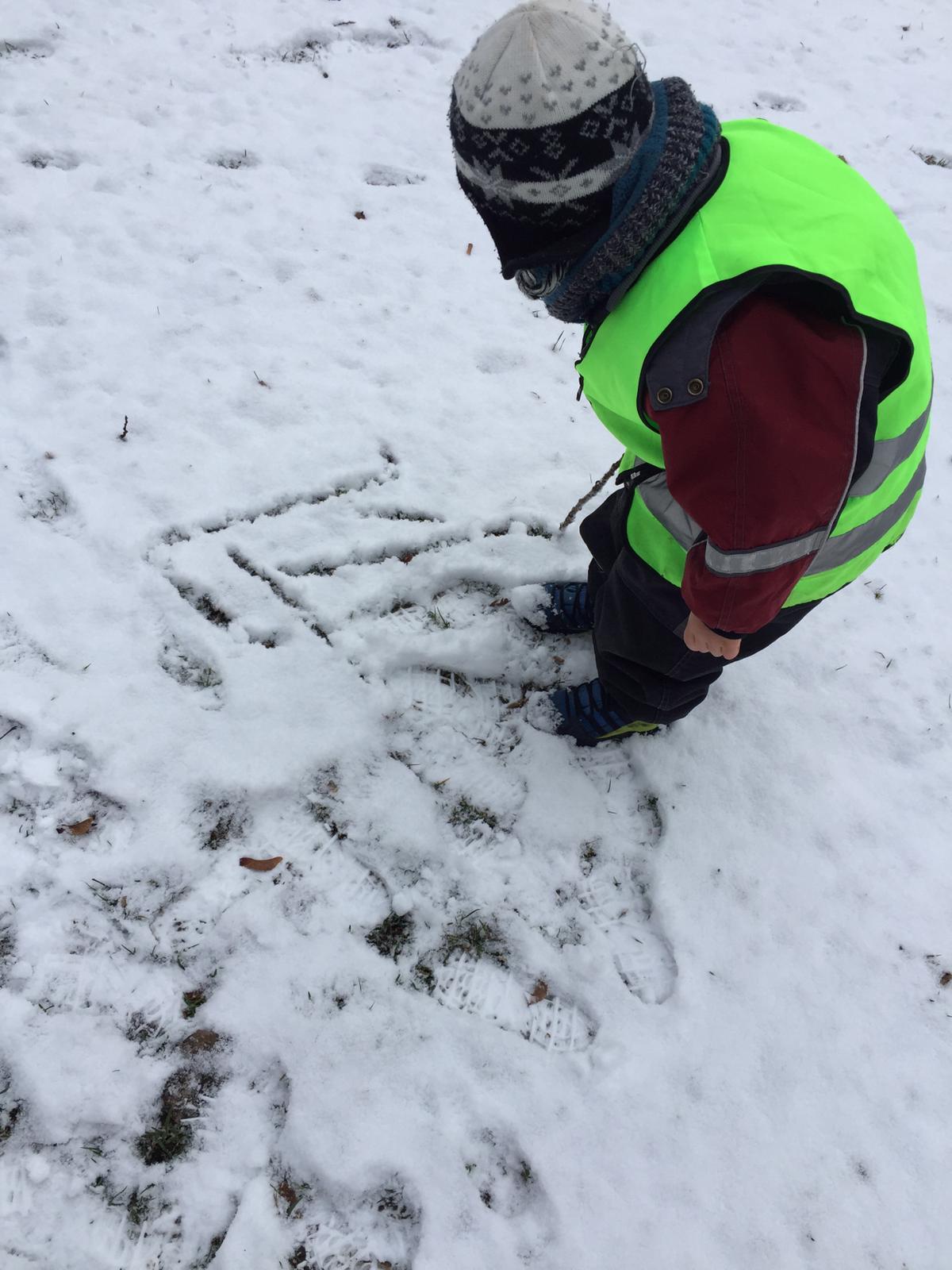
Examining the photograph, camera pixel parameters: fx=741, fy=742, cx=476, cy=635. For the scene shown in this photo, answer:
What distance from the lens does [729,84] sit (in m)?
4.75

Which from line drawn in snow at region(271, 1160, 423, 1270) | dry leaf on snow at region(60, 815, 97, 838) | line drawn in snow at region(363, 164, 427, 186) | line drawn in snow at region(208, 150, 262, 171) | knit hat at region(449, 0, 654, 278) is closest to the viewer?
knit hat at region(449, 0, 654, 278)

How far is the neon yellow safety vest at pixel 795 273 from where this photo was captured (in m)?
1.13

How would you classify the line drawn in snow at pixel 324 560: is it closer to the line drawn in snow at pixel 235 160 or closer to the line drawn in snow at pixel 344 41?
the line drawn in snow at pixel 235 160

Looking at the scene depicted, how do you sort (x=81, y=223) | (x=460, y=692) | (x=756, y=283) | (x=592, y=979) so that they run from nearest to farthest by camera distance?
(x=756, y=283) < (x=592, y=979) < (x=460, y=692) < (x=81, y=223)

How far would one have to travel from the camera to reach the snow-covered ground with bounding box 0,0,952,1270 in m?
1.69

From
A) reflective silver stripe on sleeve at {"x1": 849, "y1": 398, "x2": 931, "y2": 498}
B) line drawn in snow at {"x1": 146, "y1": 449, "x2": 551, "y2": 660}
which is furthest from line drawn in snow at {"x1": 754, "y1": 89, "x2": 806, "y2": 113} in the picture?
reflective silver stripe on sleeve at {"x1": 849, "y1": 398, "x2": 931, "y2": 498}

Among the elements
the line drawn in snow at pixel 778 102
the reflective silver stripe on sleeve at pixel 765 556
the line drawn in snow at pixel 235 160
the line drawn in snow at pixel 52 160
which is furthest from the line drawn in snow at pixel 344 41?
the reflective silver stripe on sleeve at pixel 765 556

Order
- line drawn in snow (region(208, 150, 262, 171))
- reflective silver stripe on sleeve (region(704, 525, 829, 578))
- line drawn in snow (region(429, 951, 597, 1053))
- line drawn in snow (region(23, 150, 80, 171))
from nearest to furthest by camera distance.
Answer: reflective silver stripe on sleeve (region(704, 525, 829, 578)) → line drawn in snow (region(429, 951, 597, 1053)) → line drawn in snow (region(23, 150, 80, 171)) → line drawn in snow (region(208, 150, 262, 171))

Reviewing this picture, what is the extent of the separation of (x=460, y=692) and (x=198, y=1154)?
4.37 ft

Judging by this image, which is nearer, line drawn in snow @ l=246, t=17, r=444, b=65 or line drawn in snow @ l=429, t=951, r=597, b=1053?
line drawn in snow @ l=429, t=951, r=597, b=1053


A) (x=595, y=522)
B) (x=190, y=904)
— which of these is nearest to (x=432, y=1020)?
(x=190, y=904)

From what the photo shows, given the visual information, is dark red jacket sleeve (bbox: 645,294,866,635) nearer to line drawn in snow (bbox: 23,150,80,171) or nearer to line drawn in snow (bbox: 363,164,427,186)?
line drawn in snow (bbox: 363,164,427,186)

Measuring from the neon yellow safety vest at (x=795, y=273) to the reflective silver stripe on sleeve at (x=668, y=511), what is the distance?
5cm

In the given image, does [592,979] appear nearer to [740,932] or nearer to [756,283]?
[740,932]
